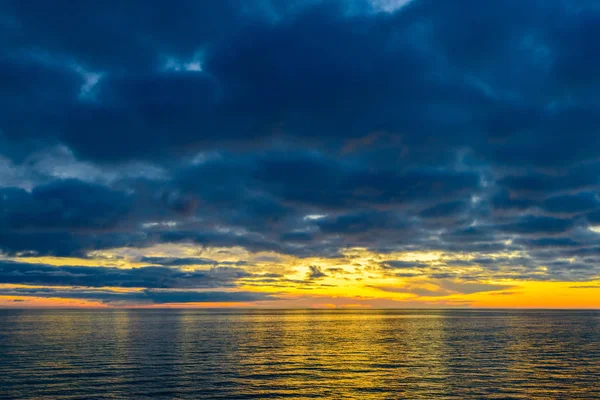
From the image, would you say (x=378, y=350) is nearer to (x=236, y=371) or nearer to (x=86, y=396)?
(x=236, y=371)

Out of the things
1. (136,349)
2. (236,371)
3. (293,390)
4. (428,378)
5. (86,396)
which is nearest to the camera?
(86,396)

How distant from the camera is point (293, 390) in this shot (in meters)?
54.5

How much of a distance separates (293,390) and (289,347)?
154 feet

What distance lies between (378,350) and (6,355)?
6752cm

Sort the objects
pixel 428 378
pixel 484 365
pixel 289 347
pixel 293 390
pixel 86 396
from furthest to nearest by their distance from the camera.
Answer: pixel 289 347, pixel 484 365, pixel 428 378, pixel 293 390, pixel 86 396

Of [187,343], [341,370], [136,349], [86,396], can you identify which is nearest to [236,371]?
[341,370]

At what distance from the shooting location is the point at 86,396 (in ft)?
166

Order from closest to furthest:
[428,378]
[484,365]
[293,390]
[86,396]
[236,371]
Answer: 1. [86,396]
2. [293,390]
3. [428,378]
4. [236,371]
5. [484,365]

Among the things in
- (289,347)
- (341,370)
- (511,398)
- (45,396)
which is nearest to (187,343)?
(289,347)

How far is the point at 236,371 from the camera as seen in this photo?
6719 centimetres

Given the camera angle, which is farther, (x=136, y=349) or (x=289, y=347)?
(x=289, y=347)

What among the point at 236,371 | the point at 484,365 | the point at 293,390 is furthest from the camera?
the point at 484,365

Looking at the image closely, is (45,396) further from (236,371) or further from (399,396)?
(399,396)

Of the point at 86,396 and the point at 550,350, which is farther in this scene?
the point at 550,350
